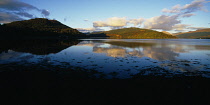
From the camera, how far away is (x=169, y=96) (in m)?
10.8

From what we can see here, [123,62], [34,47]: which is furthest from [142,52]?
[34,47]

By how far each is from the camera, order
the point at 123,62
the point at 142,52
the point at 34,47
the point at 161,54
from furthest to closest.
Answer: the point at 34,47, the point at 142,52, the point at 161,54, the point at 123,62

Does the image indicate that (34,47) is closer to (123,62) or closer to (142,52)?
(123,62)

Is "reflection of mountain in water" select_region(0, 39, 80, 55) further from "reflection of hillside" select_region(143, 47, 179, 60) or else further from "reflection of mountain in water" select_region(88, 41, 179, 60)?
"reflection of hillside" select_region(143, 47, 179, 60)

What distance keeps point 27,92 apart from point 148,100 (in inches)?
485

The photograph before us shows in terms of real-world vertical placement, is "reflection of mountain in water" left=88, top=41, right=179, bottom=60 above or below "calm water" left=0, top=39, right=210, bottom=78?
above

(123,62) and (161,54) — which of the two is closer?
(123,62)

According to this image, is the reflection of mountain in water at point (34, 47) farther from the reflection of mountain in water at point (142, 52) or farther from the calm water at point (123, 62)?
the reflection of mountain in water at point (142, 52)

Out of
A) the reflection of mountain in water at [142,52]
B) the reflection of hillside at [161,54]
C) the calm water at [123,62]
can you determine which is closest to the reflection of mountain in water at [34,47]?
the calm water at [123,62]

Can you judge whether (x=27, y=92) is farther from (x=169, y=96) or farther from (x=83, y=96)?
(x=169, y=96)

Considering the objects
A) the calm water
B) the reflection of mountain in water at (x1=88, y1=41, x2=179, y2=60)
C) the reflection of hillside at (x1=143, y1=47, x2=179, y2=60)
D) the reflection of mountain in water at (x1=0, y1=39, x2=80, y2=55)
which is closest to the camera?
the calm water

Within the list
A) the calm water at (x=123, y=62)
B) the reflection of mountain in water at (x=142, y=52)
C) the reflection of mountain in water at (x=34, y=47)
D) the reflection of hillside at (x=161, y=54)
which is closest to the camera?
the calm water at (x=123, y=62)

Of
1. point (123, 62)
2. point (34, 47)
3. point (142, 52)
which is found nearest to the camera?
point (123, 62)

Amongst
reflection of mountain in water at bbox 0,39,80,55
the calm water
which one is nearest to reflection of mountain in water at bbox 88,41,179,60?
the calm water
